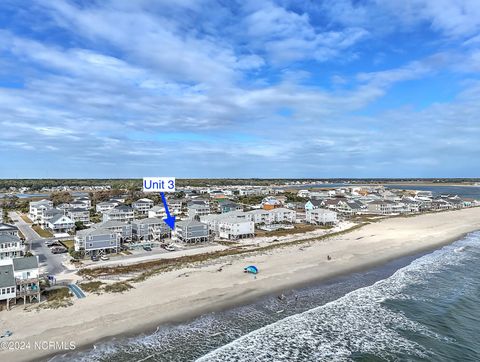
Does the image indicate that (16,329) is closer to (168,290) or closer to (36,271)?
(36,271)

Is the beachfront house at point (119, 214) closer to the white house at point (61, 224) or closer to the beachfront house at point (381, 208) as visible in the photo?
the white house at point (61, 224)

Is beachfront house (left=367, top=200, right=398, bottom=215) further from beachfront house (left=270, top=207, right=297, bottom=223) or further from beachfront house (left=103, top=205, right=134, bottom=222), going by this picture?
beachfront house (left=103, top=205, right=134, bottom=222)

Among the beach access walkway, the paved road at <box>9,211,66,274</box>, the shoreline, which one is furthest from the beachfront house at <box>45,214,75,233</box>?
the shoreline

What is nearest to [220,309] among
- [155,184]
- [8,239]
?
[155,184]

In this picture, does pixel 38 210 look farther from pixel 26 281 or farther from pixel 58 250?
pixel 26 281

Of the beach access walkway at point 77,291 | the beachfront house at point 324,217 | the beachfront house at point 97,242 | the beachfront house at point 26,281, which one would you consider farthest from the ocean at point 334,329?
the beachfront house at point 324,217
